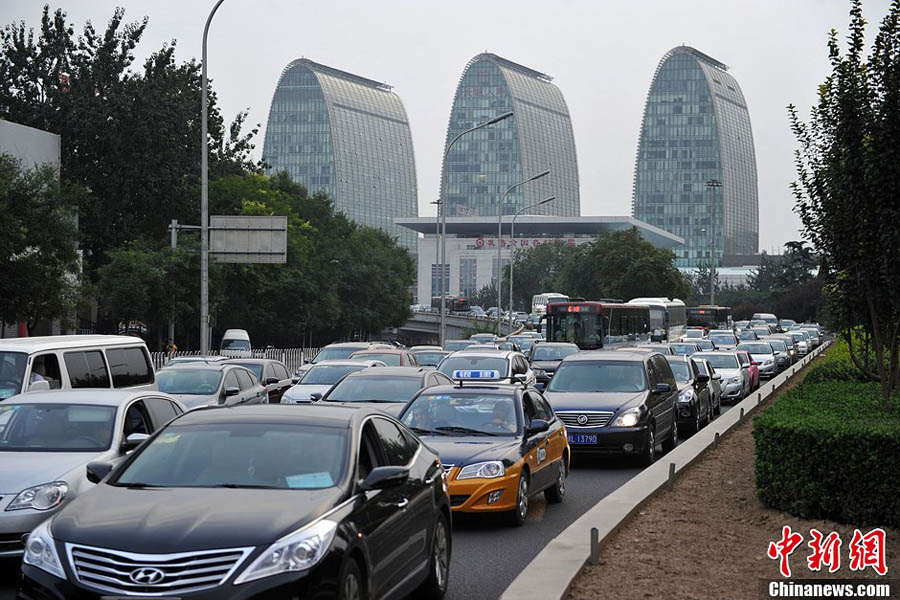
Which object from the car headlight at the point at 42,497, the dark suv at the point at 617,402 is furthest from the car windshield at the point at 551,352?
the car headlight at the point at 42,497

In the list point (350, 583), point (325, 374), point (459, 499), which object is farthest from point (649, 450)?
point (350, 583)

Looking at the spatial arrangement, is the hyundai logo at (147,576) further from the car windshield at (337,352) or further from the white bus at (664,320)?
the white bus at (664,320)

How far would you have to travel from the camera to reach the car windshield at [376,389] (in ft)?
59.3

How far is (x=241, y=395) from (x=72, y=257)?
16711 mm

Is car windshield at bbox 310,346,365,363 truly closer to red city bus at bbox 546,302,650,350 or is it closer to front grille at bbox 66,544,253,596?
→ red city bus at bbox 546,302,650,350

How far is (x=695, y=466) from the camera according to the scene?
15.9 meters

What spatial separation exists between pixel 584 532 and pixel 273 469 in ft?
12.1

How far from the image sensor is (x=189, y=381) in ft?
67.8

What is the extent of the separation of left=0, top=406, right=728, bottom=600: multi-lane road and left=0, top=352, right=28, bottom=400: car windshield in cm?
558

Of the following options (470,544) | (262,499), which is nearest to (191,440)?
(262,499)

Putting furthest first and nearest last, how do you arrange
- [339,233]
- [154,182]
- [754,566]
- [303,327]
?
1. [339,233]
2. [303,327]
3. [154,182]
4. [754,566]

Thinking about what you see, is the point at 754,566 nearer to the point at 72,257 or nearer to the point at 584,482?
the point at 584,482

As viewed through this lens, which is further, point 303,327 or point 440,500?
point 303,327

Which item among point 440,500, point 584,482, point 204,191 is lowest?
point 584,482
